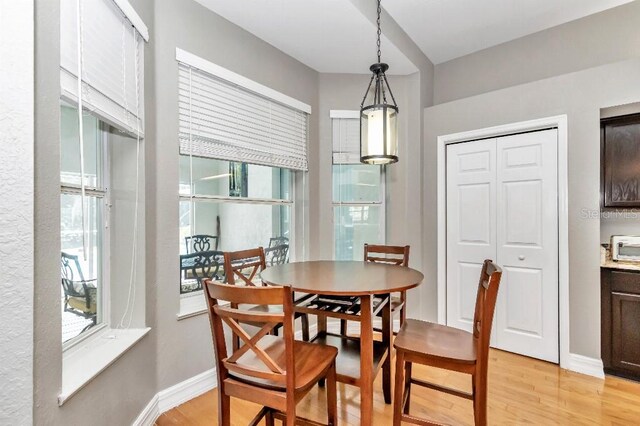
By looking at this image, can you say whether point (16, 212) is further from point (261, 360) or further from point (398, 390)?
point (398, 390)

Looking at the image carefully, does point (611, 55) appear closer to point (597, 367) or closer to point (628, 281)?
point (628, 281)

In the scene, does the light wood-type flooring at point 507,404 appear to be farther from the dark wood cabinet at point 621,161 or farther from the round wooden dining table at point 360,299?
the dark wood cabinet at point 621,161

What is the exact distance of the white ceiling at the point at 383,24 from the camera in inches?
93.5

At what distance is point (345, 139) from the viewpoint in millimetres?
3381

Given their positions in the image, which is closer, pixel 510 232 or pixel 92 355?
pixel 92 355

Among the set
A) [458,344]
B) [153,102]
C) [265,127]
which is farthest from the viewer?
[265,127]

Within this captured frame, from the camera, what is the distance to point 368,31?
261cm

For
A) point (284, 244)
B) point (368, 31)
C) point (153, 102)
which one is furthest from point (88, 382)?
point (368, 31)

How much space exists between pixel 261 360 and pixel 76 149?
54.1 inches

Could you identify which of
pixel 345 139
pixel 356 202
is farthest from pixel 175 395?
pixel 345 139

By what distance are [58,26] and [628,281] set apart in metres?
A: 3.76

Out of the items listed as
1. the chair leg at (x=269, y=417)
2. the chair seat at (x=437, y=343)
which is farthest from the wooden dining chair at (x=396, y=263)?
the chair leg at (x=269, y=417)

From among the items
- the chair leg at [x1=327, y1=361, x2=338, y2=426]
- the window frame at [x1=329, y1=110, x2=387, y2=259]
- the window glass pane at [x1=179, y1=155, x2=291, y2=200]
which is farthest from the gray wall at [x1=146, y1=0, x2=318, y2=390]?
the window frame at [x1=329, y1=110, x2=387, y2=259]

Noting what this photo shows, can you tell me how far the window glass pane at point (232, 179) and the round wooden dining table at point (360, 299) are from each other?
0.84 meters
